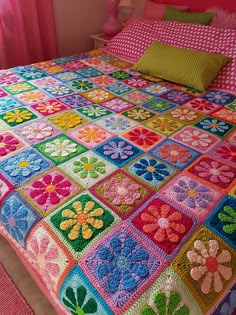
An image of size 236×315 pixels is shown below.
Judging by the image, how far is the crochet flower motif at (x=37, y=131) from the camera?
1.23 meters

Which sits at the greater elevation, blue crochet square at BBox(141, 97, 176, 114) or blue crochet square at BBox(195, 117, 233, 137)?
blue crochet square at BBox(141, 97, 176, 114)

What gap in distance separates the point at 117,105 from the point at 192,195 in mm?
792

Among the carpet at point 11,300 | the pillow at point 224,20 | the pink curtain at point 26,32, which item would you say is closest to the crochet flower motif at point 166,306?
the carpet at point 11,300

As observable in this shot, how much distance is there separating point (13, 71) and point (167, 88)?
1.10 m

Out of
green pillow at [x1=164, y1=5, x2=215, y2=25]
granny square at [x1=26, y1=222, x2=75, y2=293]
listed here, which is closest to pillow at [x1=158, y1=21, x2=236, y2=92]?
green pillow at [x1=164, y1=5, x2=215, y2=25]

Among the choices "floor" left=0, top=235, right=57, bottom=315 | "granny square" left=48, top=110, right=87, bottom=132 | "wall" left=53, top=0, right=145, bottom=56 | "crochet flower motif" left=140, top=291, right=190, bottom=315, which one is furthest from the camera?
"wall" left=53, top=0, right=145, bottom=56

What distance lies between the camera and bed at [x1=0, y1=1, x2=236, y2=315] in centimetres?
72

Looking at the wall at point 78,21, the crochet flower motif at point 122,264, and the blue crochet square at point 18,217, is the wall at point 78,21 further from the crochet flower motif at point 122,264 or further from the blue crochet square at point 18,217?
the crochet flower motif at point 122,264

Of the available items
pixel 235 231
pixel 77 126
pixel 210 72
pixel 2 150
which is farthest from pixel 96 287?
pixel 210 72

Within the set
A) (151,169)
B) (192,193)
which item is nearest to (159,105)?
(151,169)

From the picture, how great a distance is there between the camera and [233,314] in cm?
85

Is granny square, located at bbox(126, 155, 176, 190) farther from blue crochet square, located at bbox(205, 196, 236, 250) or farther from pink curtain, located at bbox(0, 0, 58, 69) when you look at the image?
pink curtain, located at bbox(0, 0, 58, 69)

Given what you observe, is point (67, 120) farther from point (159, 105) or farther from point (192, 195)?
point (192, 195)

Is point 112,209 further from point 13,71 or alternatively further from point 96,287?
point 13,71
